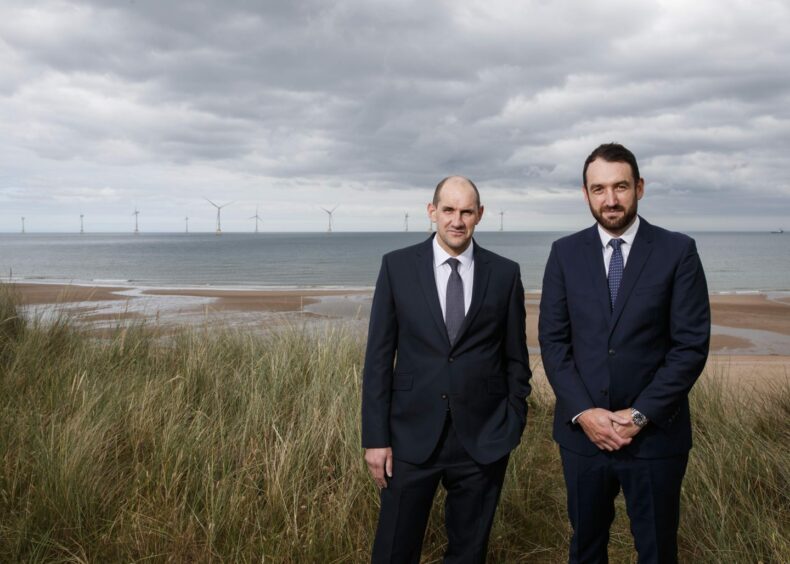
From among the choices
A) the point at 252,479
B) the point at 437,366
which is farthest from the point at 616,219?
the point at 252,479

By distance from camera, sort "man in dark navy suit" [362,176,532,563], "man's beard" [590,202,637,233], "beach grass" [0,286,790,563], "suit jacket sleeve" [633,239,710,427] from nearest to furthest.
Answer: "suit jacket sleeve" [633,239,710,427] < "man's beard" [590,202,637,233] < "man in dark navy suit" [362,176,532,563] < "beach grass" [0,286,790,563]

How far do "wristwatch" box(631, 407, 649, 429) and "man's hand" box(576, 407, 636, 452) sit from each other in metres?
0.02

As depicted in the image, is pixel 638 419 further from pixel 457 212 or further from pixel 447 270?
pixel 457 212

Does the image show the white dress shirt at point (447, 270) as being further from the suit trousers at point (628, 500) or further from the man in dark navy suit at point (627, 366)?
the suit trousers at point (628, 500)

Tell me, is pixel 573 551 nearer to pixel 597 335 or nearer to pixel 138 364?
pixel 597 335

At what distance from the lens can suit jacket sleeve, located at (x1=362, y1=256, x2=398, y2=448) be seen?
286 cm

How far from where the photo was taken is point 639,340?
2705 millimetres

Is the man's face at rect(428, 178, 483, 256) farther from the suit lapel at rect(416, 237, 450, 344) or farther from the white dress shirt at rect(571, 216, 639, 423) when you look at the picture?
the white dress shirt at rect(571, 216, 639, 423)

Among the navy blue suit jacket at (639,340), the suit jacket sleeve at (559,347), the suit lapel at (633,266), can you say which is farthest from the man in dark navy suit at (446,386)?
the suit lapel at (633,266)

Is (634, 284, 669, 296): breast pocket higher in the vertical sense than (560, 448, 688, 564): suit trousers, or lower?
higher

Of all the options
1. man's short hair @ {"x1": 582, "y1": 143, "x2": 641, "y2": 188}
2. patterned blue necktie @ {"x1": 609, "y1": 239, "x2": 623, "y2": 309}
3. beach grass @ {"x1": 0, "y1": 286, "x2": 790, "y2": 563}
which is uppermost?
man's short hair @ {"x1": 582, "y1": 143, "x2": 641, "y2": 188}

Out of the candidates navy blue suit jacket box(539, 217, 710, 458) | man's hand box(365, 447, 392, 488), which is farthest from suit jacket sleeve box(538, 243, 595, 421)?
man's hand box(365, 447, 392, 488)

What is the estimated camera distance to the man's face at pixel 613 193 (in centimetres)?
266

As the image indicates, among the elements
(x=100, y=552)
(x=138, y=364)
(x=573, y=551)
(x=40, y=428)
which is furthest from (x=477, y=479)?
(x=138, y=364)
